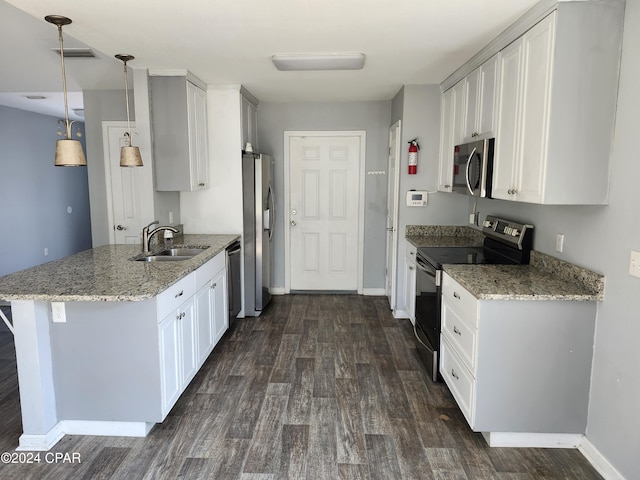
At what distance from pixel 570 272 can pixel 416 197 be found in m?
2.01

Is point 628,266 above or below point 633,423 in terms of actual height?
above

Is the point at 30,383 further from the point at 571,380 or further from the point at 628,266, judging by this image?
the point at 628,266

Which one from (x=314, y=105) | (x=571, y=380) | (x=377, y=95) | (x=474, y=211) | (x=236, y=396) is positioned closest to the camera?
(x=571, y=380)

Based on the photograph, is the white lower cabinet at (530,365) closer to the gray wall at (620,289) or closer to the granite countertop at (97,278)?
the gray wall at (620,289)

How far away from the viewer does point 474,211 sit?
13.5 ft

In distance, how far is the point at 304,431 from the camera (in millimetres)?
2496

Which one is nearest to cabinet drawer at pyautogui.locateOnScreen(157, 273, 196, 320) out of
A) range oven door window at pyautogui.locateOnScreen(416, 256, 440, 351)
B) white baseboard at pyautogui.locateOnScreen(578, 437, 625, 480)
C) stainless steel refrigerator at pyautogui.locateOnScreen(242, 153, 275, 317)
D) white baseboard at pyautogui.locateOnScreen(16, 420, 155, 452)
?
white baseboard at pyautogui.locateOnScreen(16, 420, 155, 452)

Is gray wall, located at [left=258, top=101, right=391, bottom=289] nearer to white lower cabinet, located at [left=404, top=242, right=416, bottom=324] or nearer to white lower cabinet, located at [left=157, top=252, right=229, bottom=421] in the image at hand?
white lower cabinet, located at [left=404, top=242, right=416, bottom=324]

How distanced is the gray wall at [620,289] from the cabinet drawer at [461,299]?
0.62 metres

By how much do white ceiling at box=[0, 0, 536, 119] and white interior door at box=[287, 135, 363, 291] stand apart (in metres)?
1.14

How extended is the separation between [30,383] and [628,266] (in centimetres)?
311

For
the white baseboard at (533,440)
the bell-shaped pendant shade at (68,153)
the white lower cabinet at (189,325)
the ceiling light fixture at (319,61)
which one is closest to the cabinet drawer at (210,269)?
the white lower cabinet at (189,325)

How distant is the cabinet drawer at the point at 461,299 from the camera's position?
2336 mm

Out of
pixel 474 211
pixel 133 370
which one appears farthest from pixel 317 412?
pixel 474 211
